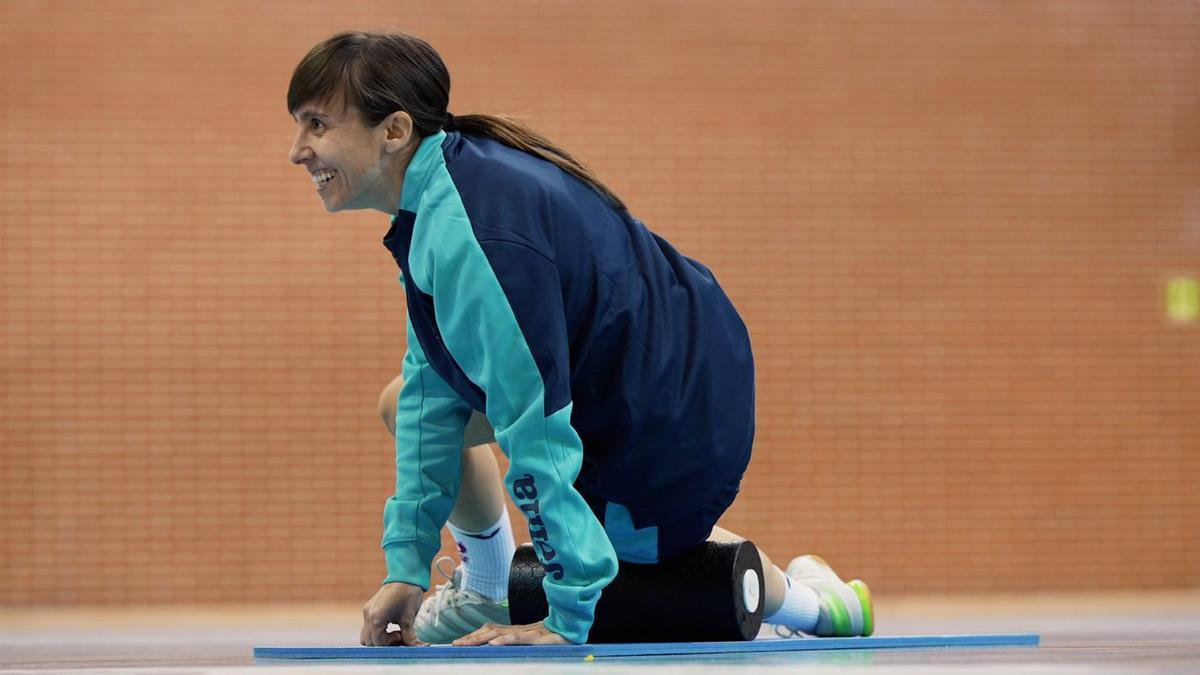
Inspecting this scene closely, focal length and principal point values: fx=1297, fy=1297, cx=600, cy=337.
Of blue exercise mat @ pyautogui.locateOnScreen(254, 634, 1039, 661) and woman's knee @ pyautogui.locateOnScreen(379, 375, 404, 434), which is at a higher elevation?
woman's knee @ pyautogui.locateOnScreen(379, 375, 404, 434)

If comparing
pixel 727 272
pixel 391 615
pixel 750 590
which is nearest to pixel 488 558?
pixel 391 615

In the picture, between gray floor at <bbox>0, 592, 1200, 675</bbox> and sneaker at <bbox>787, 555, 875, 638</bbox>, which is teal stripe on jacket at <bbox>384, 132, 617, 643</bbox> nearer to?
gray floor at <bbox>0, 592, 1200, 675</bbox>

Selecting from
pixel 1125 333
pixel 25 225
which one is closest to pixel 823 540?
pixel 1125 333

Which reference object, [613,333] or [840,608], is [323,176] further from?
[840,608]

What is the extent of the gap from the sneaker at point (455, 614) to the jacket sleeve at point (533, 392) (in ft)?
2.43

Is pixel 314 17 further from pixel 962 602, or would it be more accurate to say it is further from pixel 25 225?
pixel 962 602

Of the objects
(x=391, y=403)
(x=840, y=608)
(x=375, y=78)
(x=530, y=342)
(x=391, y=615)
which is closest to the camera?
(x=530, y=342)

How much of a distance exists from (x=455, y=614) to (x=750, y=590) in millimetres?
666

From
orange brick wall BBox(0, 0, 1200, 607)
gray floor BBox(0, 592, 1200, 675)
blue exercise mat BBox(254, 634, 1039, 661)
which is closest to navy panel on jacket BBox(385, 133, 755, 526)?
blue exercise mat BBox(254, 634, 1039, 661)

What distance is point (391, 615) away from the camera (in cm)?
210

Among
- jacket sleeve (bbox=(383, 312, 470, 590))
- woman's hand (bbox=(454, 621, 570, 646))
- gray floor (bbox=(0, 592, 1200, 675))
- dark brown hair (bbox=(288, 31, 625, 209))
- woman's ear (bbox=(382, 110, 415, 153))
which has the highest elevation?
dark brown hair (bbox=(288, 31, 625, 209))

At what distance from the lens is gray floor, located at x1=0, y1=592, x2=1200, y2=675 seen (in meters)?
1.60

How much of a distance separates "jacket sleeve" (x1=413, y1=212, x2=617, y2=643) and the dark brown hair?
0.86ft

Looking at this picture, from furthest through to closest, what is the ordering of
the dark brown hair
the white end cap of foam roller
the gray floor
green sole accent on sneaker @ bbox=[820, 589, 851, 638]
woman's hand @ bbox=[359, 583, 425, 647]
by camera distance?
green sole accent on sneaker @ bbox=[820, 589, 851, 638] → the white end cap of foam roller → woman's hand @ bbox=[359, 583, 425, 647] → the dark brown hair → the gray floor
